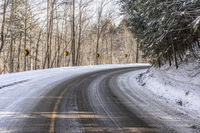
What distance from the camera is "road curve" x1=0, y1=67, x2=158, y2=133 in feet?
31.0

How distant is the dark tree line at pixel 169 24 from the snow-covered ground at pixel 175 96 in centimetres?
128

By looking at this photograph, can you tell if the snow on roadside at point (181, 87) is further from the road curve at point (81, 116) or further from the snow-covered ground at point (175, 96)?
the road curve at point (81, 116)

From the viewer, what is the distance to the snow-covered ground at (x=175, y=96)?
10742 mm

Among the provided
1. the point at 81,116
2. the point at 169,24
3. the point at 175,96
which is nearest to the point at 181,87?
the point at 175,96

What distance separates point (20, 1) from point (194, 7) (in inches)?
1263

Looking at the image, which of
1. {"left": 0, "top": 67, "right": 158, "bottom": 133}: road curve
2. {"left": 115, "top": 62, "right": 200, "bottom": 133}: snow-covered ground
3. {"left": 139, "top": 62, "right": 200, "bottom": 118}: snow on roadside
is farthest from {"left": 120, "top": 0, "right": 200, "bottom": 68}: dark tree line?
{"left": 0, "top": 67, "right": 158, "bottom": 133}: road curve

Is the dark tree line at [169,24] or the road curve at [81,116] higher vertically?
the dark tree line at [169,24]

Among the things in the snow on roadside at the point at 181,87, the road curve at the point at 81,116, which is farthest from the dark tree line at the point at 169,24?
the road curve at the point at 81,116

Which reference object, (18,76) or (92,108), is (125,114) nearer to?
(92,108)

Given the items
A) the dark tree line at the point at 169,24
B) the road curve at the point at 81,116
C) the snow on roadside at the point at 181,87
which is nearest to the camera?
the road curve at the point at 81,116

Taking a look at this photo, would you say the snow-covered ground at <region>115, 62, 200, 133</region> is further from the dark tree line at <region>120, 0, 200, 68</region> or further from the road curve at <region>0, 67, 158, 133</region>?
the dark tree line at <region>120, 0, 200, 68</region>

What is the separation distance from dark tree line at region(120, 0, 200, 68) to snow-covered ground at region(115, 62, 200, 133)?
4.19 ft

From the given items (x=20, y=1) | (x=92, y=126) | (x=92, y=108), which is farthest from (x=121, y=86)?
(x=20, y=1)

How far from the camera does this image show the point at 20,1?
1650 inches
